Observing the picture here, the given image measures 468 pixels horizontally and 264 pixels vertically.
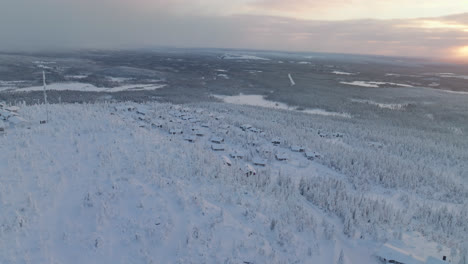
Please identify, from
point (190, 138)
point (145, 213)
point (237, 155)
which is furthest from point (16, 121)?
point (145, 213)

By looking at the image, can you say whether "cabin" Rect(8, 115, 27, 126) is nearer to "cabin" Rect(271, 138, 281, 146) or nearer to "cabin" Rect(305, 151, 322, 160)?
"cabin" Rect(271, 138, 281, 146)

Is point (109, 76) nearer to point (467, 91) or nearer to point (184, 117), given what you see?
point (184, 117)

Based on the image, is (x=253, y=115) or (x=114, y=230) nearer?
(x=114, y=230)

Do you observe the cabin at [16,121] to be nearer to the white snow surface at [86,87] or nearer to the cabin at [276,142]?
the cabin at [276,142]

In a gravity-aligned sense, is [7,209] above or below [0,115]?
below

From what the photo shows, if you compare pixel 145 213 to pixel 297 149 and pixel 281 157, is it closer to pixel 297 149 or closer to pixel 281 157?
pixel 281 157

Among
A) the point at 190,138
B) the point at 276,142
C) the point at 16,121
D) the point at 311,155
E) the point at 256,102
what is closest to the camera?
the point at 16,121

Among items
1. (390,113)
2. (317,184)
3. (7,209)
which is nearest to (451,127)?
(390,113)
